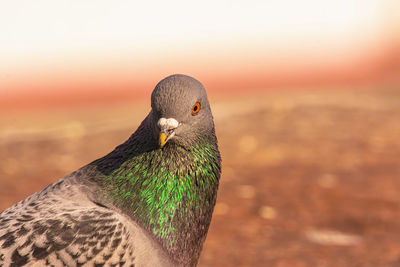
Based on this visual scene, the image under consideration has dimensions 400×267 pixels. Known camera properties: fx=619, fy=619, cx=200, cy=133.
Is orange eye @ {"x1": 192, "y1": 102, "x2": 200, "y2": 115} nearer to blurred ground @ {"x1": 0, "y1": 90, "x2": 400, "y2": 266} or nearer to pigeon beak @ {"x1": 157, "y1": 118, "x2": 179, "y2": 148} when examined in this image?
pigeon beak @ {"x1": 157, "y1": 118, "x2": 179, "y2": 148}

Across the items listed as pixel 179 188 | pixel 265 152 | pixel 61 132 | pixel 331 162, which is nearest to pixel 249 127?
pixel 265 152

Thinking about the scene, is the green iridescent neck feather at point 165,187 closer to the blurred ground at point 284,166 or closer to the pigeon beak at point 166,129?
the pigeon beak at point 166,129

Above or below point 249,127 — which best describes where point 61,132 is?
below

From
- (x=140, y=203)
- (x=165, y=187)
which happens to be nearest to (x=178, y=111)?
(x=165, y=187)

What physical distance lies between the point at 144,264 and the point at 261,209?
3.96 metres

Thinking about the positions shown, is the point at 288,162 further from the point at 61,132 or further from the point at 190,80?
the point at 190,80

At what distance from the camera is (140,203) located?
4.00 m

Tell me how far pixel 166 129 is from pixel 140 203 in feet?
1.72

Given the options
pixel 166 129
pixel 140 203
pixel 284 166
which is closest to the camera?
pixel 166 129

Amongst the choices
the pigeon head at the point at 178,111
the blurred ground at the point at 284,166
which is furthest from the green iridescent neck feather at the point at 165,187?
the blurred ground at the point at 284,166

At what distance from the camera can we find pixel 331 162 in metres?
9.61

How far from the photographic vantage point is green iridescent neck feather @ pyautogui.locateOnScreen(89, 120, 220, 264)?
13.1 ft

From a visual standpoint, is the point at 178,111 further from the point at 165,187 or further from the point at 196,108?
the point at 165,187

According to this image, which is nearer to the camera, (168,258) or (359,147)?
(168,258)
